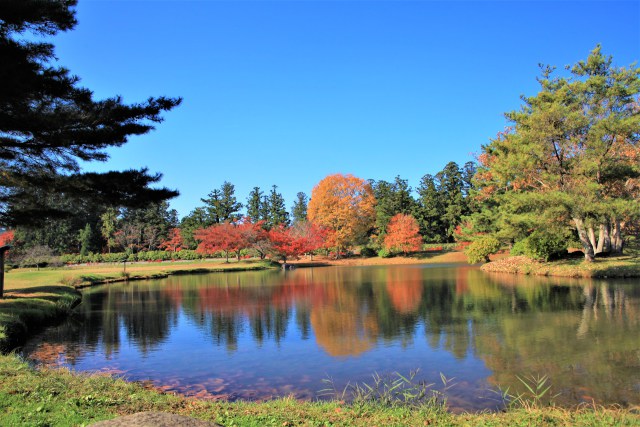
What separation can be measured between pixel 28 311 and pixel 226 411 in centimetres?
1139

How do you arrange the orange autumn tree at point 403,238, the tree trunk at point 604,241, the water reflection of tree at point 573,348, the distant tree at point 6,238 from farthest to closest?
the orange autumn tree at point 403,238
the distant tree at point 6,238
the tree trunk at point 604,241
the water reflection of tree at point 573,348

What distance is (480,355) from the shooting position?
9156mm

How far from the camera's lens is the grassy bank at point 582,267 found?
22.4m

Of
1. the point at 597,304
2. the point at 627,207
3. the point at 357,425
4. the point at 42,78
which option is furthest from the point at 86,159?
the point at 627,207

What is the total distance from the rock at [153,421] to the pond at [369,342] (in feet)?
12.1

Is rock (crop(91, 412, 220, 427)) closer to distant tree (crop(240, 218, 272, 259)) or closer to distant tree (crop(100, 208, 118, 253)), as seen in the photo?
distant tree (crop(240, 218, 272, 259))

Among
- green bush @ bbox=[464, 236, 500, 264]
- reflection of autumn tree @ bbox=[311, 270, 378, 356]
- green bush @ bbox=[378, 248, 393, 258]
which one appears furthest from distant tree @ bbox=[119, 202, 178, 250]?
reflection of autumn tree @ bbox=[311, 270, 378, 356]

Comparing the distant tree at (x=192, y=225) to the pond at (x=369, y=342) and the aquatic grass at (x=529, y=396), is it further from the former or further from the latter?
the aquatic grass at (x=529, y=396)

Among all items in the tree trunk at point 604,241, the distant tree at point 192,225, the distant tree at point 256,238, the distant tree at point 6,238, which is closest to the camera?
the tree trunk at point 604,241

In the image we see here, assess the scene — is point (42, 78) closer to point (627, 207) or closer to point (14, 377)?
point (14, 377)

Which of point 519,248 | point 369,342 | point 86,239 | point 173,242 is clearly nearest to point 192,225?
point 173,242

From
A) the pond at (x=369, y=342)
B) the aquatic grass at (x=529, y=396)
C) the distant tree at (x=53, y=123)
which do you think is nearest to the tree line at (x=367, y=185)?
the distant tree at (x=53, y=123)

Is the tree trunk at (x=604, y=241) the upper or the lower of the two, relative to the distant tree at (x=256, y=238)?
lower

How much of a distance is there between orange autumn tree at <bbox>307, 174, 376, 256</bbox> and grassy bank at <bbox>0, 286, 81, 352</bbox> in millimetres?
31328
